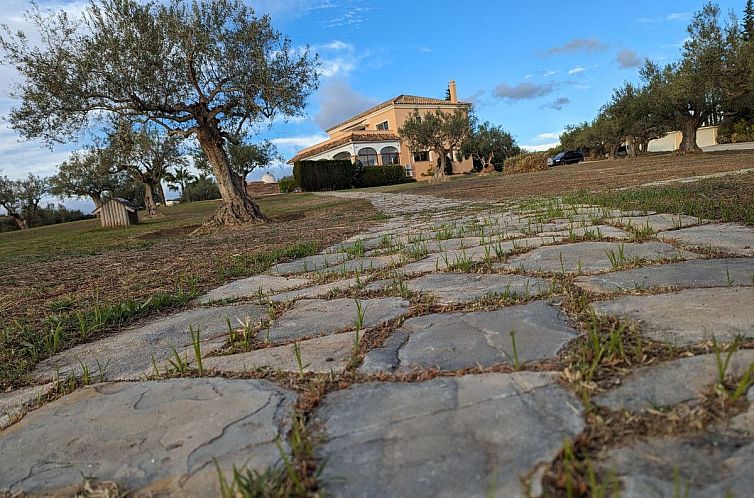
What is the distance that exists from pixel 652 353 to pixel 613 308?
46cm

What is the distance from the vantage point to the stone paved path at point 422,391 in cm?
82

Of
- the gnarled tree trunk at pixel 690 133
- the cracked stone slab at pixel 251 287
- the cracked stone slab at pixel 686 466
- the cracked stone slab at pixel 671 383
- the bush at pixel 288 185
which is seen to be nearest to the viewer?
the cracked stone slab at pixel 686 466

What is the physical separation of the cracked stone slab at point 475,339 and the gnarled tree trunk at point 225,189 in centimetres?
931

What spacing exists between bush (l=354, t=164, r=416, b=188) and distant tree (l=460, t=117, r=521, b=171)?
649cm

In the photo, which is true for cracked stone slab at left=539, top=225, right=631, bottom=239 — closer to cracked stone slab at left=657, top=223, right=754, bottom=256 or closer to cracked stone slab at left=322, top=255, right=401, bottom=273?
cracked stone slab at left=657, top=223, right=754, bottom=256

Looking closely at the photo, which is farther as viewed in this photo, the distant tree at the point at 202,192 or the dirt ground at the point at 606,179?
the distant tree at the point at 202,192

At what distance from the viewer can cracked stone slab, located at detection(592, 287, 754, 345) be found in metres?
1.25

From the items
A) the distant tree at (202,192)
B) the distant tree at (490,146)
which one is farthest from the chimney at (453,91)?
the distant tree at (202,192)

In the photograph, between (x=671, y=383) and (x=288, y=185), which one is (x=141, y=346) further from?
(x=288, y=185)

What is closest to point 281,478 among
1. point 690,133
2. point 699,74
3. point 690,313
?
point 690,313

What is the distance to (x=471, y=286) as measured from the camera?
2.24 m

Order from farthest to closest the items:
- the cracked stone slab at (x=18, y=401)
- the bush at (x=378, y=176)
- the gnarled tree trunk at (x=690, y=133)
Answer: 1. the bush at (x=378, y=176)
2. the gnarled tree trunk at (x=690, y=133)
3. the cracked stone slab at (x=18, y=401)

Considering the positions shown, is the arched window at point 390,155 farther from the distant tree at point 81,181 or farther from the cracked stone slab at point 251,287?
the cracked stone slab at point 251,287

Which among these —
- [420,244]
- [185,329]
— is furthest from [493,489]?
[420,244]
